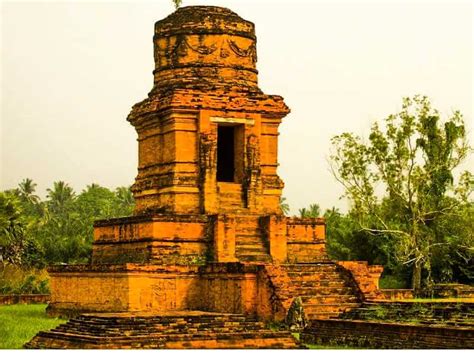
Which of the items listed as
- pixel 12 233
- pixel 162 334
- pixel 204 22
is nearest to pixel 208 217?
pixel 204 22

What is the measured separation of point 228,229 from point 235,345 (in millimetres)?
6437

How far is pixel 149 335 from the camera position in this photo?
1509cm

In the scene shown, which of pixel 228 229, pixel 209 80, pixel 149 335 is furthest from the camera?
pixel 209 80

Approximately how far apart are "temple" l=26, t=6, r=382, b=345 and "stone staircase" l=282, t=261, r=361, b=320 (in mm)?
27

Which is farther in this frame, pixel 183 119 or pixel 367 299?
pixel 183 119

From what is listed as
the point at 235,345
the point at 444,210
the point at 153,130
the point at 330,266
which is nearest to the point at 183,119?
the point at 153,130

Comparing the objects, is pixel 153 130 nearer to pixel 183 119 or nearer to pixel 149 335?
pixel 183 119

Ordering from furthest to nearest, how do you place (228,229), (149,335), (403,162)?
1. (403,162)
2. (228,229)
3. (149,335)

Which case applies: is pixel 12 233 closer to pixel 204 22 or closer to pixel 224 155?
pixel 224 155

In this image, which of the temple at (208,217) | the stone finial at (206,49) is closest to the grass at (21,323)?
the temple at (208,217)

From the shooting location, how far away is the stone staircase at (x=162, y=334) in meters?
14.9

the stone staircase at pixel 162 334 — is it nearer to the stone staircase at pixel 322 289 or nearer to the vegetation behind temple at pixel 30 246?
the stone staircase at pixel 322 289

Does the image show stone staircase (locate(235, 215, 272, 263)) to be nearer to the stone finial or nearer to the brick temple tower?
the brick temple tower

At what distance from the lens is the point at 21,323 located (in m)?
20.5
